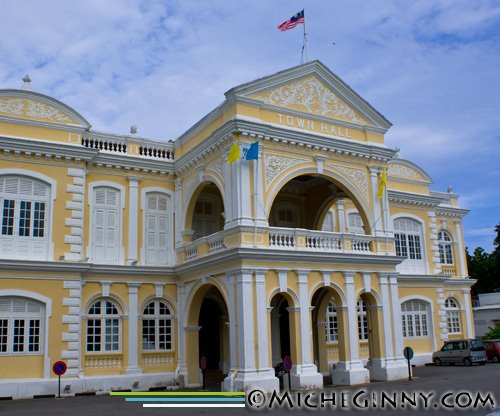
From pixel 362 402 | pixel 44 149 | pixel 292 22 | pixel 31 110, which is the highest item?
pixel 292 22

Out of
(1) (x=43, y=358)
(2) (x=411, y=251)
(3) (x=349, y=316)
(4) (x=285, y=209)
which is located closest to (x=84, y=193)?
(1) (x=43, y=358)

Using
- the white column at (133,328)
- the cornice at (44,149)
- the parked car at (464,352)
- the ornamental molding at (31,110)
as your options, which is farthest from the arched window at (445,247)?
the ornamental molding at (31,110)

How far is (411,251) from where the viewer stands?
2745cm

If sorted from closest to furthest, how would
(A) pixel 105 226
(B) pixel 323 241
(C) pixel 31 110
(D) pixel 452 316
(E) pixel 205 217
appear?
(B) pixel 323 241
(C) pixel 31 110
(A) pixel 105 226
(E) pixel 205 217
(D) pixel 452 316

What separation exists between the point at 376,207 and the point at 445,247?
38.9 feet

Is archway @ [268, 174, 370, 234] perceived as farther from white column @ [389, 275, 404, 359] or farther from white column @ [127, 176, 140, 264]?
white column @ [127, 176, 140, 264]

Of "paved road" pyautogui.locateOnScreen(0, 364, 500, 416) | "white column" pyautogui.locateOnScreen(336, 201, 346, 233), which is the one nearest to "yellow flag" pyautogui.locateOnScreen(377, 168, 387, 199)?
"white column" pyautogui.locateOnScreen(336, 201, 346, 233)

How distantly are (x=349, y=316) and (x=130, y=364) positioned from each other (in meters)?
7.76

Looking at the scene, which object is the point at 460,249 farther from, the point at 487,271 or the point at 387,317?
the point at 487,271

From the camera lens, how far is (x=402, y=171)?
28094mm

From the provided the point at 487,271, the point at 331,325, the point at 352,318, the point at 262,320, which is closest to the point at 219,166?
the point at 262,320

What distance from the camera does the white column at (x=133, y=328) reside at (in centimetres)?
1932

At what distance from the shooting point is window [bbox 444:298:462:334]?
29.1m

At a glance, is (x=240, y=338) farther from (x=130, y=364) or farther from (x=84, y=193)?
(x=84, y=193)
